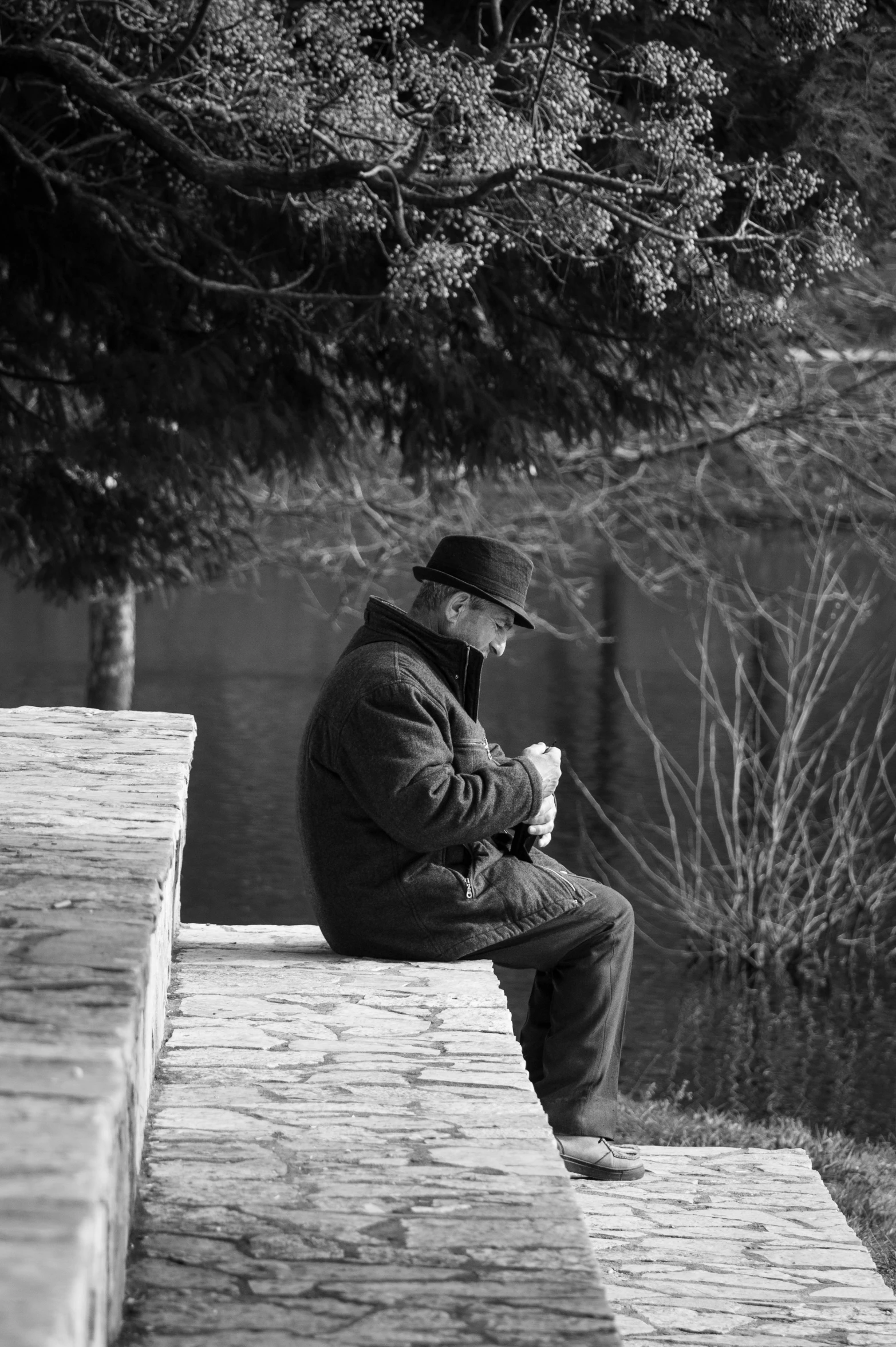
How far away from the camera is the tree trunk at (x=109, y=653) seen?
13875 mm

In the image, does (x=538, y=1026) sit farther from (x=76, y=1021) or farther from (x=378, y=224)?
(x=378, y=224)

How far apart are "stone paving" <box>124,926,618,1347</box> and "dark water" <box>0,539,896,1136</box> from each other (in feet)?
14.0

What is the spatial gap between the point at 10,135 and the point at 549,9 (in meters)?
1.88

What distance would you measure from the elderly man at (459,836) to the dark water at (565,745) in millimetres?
3744

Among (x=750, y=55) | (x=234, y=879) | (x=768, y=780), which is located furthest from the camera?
(x=234, y=879)

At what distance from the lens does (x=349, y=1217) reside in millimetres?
2574

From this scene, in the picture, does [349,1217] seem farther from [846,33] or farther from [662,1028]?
[662,1028]

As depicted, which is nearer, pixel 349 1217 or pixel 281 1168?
pixel 349 1217

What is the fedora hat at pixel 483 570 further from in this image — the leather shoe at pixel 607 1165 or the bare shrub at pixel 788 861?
the bare shrub at pixel 788 861

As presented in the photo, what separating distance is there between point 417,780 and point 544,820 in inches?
17.5

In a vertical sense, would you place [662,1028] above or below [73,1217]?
below

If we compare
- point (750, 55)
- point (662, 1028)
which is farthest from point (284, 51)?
point (662, 1028)

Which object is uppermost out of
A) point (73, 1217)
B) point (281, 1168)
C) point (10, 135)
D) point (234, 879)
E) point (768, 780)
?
point (10, 135)

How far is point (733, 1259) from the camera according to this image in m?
4.10
